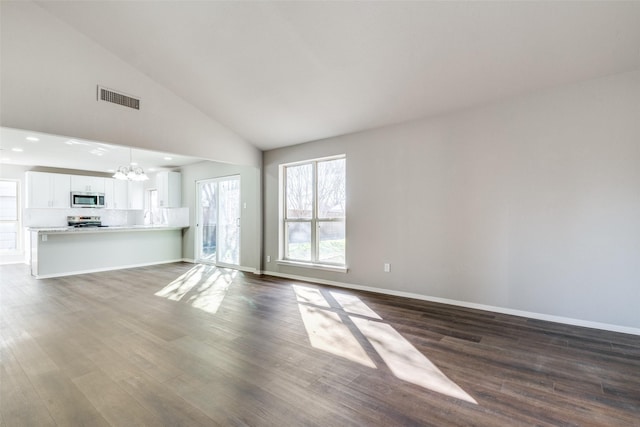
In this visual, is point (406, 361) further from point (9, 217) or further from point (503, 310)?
point (9, 217)

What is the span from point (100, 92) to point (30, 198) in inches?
229

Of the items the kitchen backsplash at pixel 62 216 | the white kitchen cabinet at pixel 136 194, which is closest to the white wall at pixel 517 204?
the white kitchen cabinet at pixel 136 194

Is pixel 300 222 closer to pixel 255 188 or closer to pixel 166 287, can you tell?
pixel 255 188

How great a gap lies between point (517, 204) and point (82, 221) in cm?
1022

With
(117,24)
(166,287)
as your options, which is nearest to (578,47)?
(117,24)

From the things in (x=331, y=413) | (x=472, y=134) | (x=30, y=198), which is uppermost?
(x=472, y=134)

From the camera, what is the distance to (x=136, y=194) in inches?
358

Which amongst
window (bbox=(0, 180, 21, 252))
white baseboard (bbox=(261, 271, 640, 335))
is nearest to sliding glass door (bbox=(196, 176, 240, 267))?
white baseboard (bbox=(261, 271, 640, 335))

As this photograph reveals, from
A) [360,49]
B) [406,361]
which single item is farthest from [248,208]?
[406,361]

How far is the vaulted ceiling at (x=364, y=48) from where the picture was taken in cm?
270

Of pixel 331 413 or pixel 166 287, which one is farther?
pixel 166 287

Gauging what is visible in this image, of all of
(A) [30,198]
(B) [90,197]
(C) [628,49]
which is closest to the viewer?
(C) [628,49]

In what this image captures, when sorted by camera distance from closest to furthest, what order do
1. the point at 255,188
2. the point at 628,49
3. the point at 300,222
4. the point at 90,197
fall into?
the point at 628,49, the point at 300,222, the point at 255,188, the point at 90,197

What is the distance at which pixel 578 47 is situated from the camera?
9.37 ft
